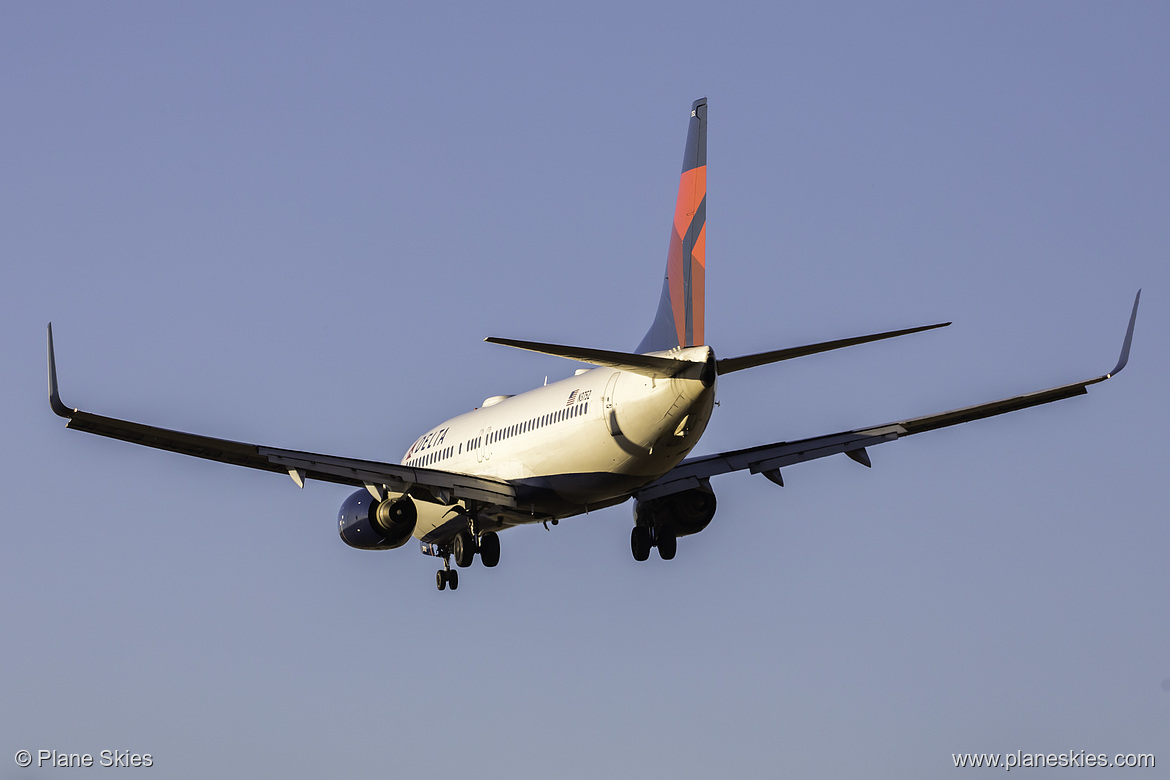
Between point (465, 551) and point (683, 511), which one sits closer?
point (465, 551)

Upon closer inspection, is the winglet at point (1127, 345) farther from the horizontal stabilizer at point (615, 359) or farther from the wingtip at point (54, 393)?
the wingtip at point (54, 393)

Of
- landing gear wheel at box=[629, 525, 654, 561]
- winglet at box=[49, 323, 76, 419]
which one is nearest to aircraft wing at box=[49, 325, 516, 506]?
winglet at box=[49, 323, 76, 419]

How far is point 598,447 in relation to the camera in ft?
131

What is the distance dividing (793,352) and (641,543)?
13.3 meters

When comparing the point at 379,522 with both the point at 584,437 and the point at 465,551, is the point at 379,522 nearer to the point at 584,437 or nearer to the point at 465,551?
the point at 465,551

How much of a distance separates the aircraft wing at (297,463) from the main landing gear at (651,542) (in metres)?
4.96

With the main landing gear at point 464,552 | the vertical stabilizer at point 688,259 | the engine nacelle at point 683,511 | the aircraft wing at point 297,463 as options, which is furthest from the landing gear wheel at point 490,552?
the vertical stabilizer at point 688,259

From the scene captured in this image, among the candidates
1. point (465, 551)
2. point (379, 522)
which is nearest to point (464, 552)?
point (465, 551)

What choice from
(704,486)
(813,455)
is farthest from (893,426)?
(704,486)

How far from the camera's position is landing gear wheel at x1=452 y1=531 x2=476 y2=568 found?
45.1 m

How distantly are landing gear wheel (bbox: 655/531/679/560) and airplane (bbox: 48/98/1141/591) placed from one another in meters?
0.04

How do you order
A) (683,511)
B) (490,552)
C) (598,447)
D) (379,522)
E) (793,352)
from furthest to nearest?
(490,552) < (683,511) < (379,522) < (598,447) < (793,352)

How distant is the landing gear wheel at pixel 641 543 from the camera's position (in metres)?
46.1

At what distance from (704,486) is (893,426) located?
19.0 feet
